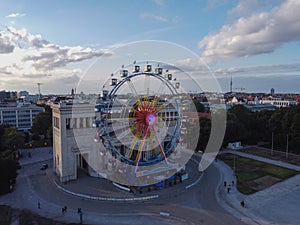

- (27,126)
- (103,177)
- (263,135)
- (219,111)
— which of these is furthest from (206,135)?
(27,126)

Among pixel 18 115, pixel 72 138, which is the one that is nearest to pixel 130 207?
pixel 72 138

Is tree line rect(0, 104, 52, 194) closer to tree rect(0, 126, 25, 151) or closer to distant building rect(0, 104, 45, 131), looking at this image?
tree rect(0, 126, 25, 151)

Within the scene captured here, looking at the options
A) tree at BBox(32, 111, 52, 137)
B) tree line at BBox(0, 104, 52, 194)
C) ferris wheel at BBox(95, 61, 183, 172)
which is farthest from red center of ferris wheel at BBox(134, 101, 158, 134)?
tree at BBox(32, 111, 52, 137)

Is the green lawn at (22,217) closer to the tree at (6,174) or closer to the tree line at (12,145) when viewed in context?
the tree at (6,174)

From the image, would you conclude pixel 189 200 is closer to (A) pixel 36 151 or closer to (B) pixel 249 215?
(B) pixel 249 215

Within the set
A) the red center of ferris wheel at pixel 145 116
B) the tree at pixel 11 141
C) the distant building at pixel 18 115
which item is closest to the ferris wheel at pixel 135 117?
the red center of ferris wheel at pixel 145 116

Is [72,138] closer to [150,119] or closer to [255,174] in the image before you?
[150,119]
